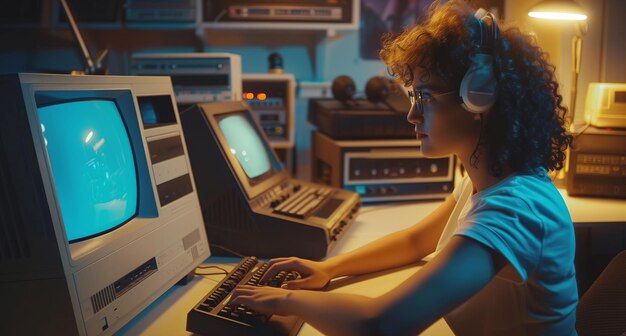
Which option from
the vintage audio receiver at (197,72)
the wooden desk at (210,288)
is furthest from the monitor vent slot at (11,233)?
the vintage audio receiver at (197,72)

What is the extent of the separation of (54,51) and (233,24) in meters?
0.87

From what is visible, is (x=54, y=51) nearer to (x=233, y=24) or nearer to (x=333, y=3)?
(x=233, y=24)

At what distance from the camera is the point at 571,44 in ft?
5.76

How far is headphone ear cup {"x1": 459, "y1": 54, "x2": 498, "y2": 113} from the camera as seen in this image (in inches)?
29.9

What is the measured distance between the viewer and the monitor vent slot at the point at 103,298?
2.56ft

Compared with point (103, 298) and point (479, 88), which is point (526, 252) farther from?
point (103, 298)

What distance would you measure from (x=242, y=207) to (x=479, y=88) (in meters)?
0.64

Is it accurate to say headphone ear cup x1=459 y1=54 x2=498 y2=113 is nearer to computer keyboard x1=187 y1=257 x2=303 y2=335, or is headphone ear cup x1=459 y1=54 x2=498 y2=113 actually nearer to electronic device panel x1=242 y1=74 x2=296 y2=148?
computer keyboard x1=187 y1=257 x2=303 y2=335

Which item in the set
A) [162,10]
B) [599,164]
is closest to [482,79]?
[599,164]

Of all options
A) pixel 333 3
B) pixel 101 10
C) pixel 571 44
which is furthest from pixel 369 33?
pixel 101 10

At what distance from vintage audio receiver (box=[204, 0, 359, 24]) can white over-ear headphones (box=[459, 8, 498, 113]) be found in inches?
52.6

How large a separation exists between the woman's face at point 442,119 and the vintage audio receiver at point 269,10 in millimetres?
1275

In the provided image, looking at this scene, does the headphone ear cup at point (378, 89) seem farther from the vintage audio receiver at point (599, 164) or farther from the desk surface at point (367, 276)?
the vintage audio receiver at point (599, 164)

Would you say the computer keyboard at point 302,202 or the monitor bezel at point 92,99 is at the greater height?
the monitor bezel at point 92,99
